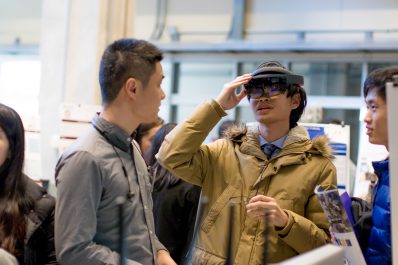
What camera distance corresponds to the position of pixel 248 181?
1983 millimetres

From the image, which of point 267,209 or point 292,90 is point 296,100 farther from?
point 267,209

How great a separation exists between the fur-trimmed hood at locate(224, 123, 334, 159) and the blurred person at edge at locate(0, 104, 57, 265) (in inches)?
28.3

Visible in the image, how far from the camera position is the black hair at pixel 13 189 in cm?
177

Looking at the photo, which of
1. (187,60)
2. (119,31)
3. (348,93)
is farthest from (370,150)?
Answer: (187,60)

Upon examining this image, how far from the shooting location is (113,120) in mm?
1771

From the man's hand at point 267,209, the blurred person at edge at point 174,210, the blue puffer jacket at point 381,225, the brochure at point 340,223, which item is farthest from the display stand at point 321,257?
the blurred person at edge at point 174,210

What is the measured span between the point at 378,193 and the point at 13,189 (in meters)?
1.22

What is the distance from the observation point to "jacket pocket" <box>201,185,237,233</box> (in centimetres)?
197

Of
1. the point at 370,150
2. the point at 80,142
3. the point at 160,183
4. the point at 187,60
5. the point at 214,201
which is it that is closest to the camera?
the point at 80,142

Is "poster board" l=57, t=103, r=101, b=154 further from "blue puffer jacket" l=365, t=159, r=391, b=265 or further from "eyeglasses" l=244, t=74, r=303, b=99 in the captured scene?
"blue puffer jacket" l=365, t=159, r=391, b=265

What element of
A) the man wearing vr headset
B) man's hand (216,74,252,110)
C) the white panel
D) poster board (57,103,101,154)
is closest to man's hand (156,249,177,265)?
the man wearing vr headset

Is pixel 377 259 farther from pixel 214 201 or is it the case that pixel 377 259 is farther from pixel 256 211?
pixel 214 201

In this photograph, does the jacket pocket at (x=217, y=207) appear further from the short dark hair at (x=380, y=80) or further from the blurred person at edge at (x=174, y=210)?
the blurred person at edge at (x=174, y=210)

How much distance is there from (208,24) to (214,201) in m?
6.32
